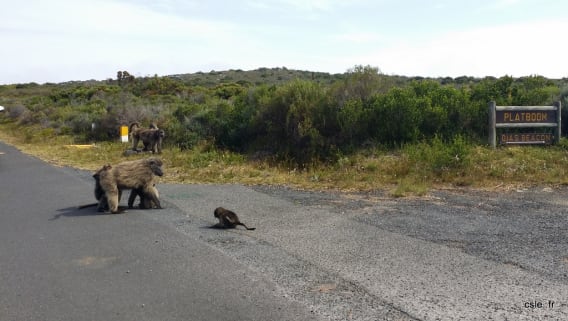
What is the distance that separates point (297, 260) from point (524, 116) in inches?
428

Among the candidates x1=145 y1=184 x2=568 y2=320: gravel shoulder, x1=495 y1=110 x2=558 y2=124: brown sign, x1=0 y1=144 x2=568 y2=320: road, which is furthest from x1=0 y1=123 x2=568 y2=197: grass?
x1=0 y1=144 x2=568 y2=320: road

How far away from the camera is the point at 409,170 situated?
12758 mm

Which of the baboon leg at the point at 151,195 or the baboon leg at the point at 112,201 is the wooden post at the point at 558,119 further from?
the baboon leg at the point at 112,201

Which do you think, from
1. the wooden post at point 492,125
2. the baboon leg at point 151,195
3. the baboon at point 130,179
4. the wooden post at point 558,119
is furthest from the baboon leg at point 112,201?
Answer: the wooden post at point 558,119

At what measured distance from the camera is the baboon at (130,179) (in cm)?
924

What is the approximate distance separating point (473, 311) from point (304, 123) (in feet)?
38.7

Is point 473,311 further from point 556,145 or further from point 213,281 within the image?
point 556,145

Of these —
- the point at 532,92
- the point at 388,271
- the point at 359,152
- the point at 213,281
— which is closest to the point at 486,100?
the point at 532,92

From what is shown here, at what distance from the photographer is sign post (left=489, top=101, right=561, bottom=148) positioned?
569 inches

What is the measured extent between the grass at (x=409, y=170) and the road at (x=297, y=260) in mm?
1463

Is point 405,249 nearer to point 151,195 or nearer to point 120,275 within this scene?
point 120,275

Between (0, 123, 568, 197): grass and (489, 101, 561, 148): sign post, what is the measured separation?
1.09 ft

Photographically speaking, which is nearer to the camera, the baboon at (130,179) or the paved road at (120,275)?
the paved road at (120,275)

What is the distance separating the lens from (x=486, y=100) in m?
16.3
